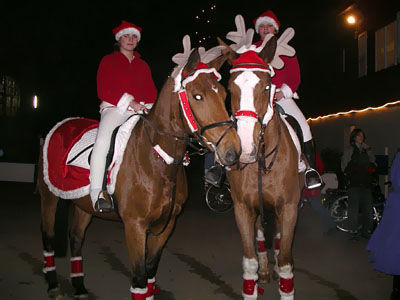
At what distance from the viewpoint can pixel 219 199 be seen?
12000 millimetres

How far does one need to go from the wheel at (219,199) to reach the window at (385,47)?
7.65m

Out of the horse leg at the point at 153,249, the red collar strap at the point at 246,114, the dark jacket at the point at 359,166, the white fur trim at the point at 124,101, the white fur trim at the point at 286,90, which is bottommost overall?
the horse leg at the point at 153,249

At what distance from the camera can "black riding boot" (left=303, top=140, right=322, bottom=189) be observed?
4.69 m

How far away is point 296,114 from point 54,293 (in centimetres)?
382

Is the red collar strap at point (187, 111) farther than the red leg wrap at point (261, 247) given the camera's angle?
No

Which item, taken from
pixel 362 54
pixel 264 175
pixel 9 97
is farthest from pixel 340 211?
pixel 9 97

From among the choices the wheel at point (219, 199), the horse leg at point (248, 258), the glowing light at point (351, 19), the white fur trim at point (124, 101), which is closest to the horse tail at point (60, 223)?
the white fur trim at point (124, 101)

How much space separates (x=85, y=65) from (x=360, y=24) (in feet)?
55.0

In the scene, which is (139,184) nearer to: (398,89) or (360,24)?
(398,89)

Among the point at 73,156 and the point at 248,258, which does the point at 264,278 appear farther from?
the point at 73,156

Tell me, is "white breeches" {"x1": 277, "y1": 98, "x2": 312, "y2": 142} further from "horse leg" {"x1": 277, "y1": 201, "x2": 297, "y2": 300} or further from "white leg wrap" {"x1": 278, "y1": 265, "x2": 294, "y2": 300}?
"white leg wrap" {"x1": 278, "y1": 265, "x2": 294, "y2": 300}

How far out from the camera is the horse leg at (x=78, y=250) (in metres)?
4.97

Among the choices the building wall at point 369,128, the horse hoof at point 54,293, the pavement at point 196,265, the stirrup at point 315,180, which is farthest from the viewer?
the building wall at point 369,128

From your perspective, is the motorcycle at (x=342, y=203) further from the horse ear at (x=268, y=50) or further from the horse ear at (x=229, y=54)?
the horse ear at (x=229, y=54)
